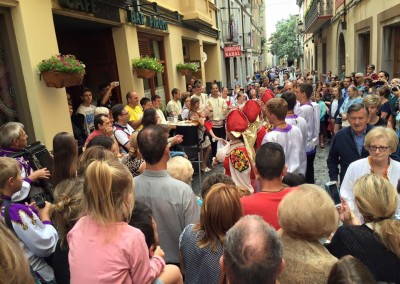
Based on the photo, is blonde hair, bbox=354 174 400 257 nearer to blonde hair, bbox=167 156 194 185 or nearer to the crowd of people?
the crowd of people

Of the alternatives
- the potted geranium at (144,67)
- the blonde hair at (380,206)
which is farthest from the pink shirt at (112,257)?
the potted geranium at (144,67)

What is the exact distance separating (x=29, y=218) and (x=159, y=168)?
960mm

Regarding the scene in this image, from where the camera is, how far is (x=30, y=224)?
2.24 metres

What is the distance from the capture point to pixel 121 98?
8.12 m

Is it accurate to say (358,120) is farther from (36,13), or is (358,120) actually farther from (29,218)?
(36,13)

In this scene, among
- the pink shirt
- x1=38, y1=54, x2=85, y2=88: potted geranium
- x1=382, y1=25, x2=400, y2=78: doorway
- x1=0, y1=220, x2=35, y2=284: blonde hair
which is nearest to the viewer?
x1=0, y1=220, x2=35, y2=284: blonde hair

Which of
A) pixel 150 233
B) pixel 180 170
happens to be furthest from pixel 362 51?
pixel 150 233

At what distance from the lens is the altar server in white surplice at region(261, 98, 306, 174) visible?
151 inches

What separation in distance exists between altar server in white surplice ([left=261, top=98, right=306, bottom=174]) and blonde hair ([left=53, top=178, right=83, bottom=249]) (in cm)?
237

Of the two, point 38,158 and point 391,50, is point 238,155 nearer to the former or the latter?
point 38,158

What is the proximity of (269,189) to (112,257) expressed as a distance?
49.5 inches

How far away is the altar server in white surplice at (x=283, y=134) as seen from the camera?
12.6 ft

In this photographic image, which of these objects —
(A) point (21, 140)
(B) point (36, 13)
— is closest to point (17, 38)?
(B) point (36, 13)

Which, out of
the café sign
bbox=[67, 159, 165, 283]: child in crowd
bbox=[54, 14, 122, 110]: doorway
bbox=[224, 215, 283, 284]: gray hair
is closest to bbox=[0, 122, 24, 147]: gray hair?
bbox=[67, 159, 165, 283]: child in crowd
